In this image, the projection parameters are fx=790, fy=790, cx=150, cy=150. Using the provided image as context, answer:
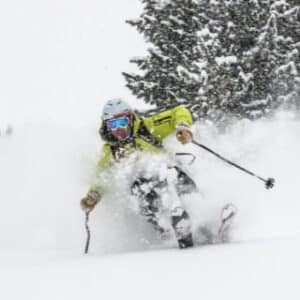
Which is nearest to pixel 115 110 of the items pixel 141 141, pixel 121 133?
pixel 121 133

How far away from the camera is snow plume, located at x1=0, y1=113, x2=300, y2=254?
27.3ft

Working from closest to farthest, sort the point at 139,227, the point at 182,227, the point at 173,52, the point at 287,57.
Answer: the point at 182,227 < the point at 139,227 < the point at 173,52 < the point at 287,57

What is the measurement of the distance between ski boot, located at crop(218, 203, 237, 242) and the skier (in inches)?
20.9

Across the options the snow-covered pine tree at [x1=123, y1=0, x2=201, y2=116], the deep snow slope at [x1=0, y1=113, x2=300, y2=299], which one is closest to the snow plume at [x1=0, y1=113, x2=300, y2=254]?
the deep snow slope at [x1=0, y1=113, x2=300, y2=299]

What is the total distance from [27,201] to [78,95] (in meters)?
59.7

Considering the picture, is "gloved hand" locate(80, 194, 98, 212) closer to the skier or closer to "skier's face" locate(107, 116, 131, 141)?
the skier

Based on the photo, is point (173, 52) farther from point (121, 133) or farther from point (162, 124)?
point (121, 133)

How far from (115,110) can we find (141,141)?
1.40ft

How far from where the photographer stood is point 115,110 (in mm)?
8055

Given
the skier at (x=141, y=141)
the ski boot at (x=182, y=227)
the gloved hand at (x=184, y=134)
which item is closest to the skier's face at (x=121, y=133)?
the skier at (x=141, y=141)

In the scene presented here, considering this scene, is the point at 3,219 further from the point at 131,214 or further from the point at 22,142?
the point at 22,142

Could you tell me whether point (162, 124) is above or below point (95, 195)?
above

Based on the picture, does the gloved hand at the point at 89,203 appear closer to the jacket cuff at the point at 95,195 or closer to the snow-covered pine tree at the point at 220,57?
the jacket cuff at the point at 95,195

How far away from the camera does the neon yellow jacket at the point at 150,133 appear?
8.13m
